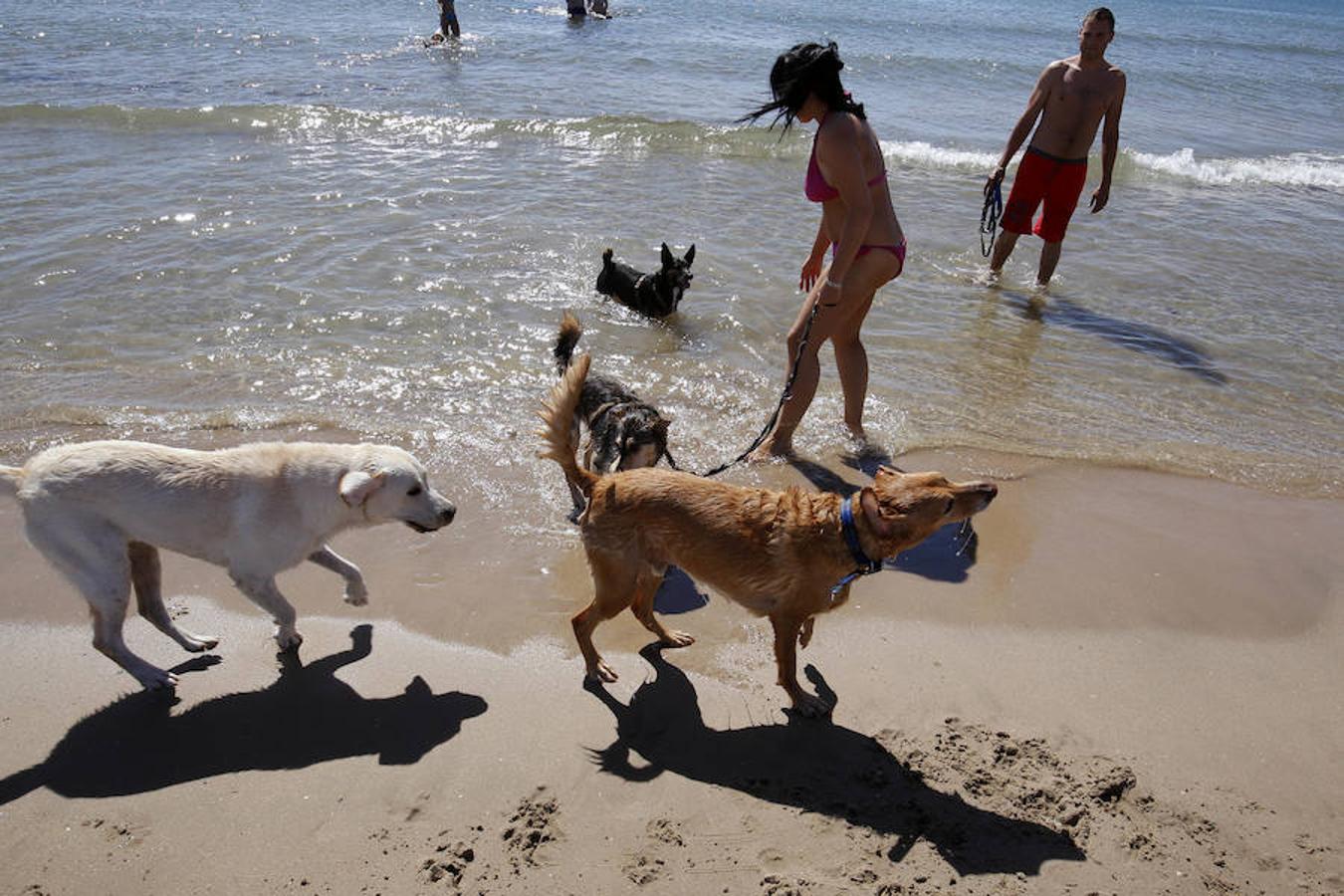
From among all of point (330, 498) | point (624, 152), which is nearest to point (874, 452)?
point (330, 498)

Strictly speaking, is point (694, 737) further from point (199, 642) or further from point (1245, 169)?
point (1245, 169)

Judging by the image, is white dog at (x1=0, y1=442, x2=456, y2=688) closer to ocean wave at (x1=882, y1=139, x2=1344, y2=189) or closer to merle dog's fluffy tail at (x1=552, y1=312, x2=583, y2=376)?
merle dog's fluffy tail at (x1=552, y1=312, x2=583, y2=376)

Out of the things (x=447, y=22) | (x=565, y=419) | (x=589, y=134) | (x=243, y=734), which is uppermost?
(x=447, y=22)

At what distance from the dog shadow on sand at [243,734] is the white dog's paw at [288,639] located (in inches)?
5.9

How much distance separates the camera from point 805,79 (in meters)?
4.96

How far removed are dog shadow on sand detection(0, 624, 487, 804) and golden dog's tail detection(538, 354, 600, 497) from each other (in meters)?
1.12

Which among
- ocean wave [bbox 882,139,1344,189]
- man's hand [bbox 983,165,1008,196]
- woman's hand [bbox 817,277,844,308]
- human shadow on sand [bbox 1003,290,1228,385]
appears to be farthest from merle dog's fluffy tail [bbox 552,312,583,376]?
ocean wave [bbox 882,139,1344,189]

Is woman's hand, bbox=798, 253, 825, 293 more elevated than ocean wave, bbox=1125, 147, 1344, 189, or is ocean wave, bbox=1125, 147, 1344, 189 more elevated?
ocean wave, bbox=1125, 147, 1344, 189

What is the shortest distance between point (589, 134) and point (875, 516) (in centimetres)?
1300

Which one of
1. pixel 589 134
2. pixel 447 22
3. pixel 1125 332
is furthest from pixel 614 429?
pixel 447 22

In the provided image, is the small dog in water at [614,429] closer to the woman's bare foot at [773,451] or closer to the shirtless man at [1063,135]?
the woman's bare foot at [773,451]

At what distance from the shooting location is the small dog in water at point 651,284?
8.38 meters

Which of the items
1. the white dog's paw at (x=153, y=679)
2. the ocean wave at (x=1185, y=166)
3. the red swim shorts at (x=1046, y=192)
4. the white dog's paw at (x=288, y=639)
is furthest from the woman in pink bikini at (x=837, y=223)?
the ocean wave at (x=1185, y=166)

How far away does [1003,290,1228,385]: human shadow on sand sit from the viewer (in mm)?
7933
